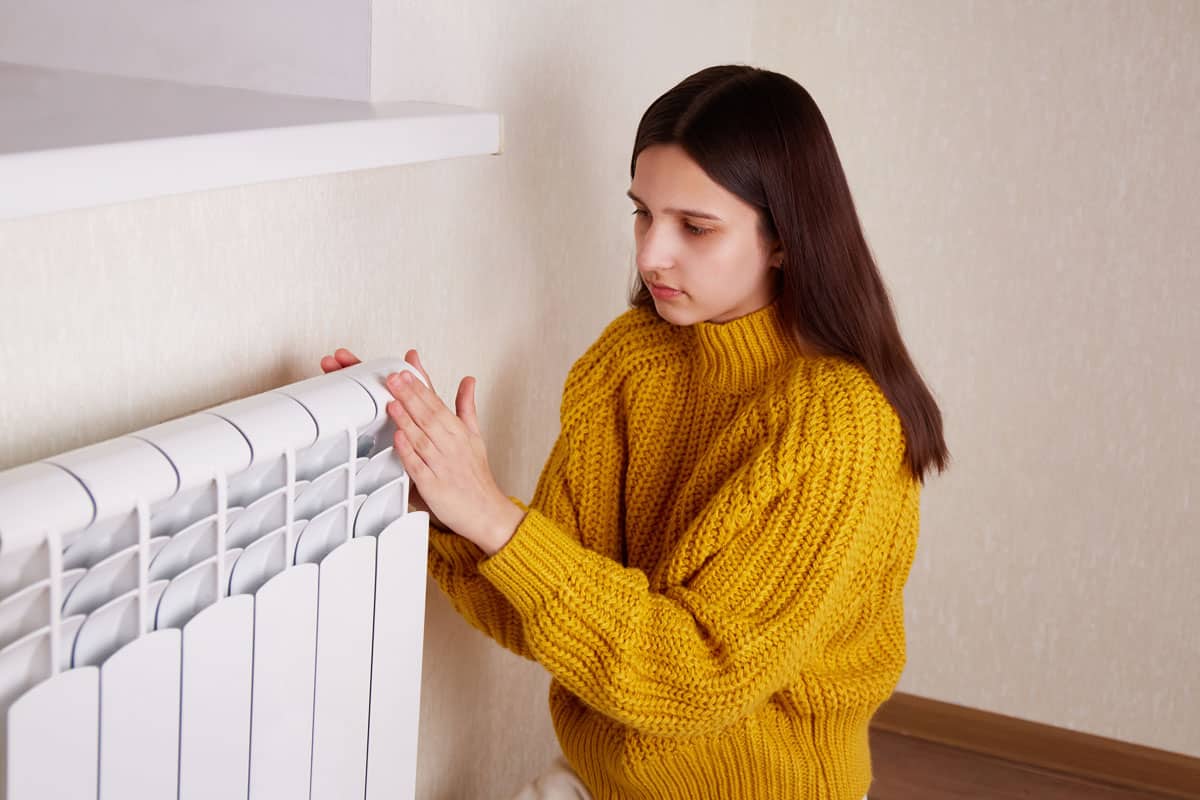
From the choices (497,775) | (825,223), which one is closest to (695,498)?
(825,223)

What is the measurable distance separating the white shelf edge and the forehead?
168 mm

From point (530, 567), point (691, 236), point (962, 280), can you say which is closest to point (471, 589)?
point (530, 567)

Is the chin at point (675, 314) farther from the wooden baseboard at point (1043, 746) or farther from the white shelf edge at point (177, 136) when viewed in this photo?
the wooden baseboard at point (1043, 746)

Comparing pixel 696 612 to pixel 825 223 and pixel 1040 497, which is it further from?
pixel 1040 497

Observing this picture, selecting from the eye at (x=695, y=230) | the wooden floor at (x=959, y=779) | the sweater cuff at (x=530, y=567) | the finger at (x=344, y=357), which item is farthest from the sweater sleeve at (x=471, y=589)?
the wooden floor at (x=959, y=779)

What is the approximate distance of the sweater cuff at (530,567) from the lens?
1.02m

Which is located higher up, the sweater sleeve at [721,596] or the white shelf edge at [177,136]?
the white shelf edge at [177,136]

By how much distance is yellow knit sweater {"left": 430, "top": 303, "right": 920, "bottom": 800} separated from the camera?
3.40 ft

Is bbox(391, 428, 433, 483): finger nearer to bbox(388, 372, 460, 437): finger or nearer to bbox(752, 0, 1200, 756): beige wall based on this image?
bbox(388, 372, 460, 437): finger

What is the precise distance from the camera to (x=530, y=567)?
102 cm

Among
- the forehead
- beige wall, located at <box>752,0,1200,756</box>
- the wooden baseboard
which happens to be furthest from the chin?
the wooden baseboard

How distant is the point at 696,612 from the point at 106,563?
56cm

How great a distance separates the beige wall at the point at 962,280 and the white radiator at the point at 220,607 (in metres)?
0.30

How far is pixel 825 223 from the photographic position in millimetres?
1187
